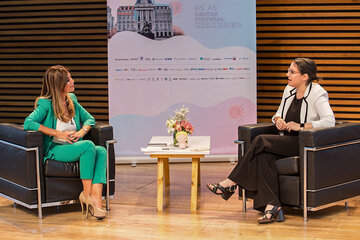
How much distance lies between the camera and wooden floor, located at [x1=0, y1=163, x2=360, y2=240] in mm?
4660

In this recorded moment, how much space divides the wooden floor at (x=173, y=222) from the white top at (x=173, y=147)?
1.88 ft

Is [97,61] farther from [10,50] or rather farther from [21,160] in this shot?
[21,160]

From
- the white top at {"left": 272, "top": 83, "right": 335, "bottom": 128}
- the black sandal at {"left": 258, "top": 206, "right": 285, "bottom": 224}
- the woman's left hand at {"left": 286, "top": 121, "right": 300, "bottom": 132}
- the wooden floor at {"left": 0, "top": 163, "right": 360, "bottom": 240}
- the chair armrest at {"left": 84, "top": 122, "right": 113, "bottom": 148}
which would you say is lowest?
the wooden floor at {"left": 0, "top": 163, "right": 360, "bottom": 240}

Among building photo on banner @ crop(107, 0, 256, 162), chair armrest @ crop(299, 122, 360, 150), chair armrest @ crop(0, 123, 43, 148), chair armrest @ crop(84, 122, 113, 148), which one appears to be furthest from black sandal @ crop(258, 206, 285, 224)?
building photo on banner @ crop(107, 0, 256, 162)

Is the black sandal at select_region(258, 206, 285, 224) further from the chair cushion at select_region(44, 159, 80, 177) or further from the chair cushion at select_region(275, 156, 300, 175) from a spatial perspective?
the chair cushion at select_region(44, 159, 80, 177)

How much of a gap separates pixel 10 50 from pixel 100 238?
4871 mm

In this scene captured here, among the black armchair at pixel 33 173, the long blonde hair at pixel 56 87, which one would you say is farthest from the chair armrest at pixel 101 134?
the long blonde hair at pixel 56 87

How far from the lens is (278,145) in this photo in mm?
5102

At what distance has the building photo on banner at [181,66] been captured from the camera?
290 inches

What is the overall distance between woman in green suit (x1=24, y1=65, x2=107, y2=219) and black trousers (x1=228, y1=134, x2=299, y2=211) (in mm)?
1246

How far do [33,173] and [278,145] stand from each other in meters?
2.22

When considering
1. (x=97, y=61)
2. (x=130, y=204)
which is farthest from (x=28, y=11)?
(x=130, y=204)

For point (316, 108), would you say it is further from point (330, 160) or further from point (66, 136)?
point (66, 136)

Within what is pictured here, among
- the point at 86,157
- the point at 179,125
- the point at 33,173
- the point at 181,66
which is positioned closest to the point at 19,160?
the point at 33,173
